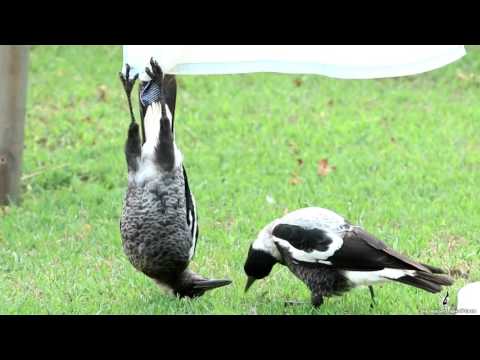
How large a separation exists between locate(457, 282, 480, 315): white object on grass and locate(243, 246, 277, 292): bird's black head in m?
1.06

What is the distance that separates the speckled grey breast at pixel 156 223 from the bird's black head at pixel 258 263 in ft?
1.52

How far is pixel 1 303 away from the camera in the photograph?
546cm

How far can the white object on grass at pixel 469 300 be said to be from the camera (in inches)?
200

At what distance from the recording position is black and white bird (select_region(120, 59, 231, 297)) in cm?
499

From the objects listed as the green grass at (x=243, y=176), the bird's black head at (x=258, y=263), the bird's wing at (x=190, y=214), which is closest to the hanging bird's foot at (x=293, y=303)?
the green grass at (x=243, y=176)

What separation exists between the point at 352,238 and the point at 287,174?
2789 millimetres

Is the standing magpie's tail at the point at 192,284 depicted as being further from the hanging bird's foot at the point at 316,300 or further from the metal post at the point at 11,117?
the metal post at the point at 11,117

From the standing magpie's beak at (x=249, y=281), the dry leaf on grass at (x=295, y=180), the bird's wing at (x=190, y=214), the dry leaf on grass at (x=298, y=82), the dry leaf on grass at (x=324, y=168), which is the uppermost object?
the dry leaf on grass at (x=298, y=82)

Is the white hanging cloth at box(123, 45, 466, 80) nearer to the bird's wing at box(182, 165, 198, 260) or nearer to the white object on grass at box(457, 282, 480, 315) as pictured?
the bird's wing at box(182, 165, 198, 260)

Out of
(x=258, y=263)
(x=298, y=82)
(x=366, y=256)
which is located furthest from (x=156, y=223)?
(x=298, y=82)

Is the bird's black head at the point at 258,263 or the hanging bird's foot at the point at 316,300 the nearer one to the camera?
the hanging bird's foot at the point at 316,300

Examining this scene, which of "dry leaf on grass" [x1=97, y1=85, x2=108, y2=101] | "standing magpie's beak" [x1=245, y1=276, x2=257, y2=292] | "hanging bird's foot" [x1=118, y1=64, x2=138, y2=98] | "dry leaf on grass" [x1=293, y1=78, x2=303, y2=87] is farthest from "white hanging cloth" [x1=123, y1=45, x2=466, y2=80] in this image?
"dry leaf on grass" [x1=293, y1=78, x2=303, y2=87]

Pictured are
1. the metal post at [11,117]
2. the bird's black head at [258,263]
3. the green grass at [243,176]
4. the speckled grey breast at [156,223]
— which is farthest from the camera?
the metal post at [11,117]

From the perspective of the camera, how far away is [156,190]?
5.06 meters
